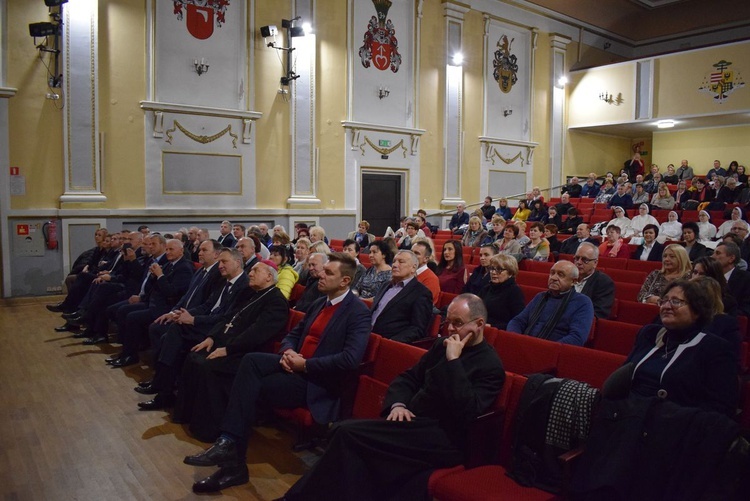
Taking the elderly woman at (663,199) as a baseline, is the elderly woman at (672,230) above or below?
below

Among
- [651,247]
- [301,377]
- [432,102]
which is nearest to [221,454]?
[301,377]

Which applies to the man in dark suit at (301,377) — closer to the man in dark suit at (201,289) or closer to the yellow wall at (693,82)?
the man in dark suit at (201,289)

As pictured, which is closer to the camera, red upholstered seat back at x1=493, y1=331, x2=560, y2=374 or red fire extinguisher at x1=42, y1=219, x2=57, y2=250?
red upholstered seat back at x1=493, y1=331, x2=560, y2=374

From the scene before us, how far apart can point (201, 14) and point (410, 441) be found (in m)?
8.80

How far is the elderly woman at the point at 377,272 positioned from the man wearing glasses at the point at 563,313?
1.30 meters

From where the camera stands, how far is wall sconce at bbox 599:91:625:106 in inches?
547

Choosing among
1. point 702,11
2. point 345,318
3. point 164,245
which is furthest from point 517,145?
point 345,318

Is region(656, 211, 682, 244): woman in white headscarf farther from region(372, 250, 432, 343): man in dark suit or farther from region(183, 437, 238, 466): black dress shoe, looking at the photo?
region(183, 437, 238, 466): black dress shoe

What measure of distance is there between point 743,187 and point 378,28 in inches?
277

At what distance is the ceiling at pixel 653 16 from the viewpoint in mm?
13953

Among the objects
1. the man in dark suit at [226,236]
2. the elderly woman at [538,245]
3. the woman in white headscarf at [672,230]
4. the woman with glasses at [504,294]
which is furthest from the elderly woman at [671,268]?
the man in dark suit at [226,236]

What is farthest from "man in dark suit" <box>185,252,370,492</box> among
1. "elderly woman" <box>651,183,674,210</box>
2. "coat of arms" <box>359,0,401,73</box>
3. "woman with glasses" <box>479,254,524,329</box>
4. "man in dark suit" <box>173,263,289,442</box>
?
"coat of arms" <box>359,0,401,73</box>

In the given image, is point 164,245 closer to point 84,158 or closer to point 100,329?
point 100,329

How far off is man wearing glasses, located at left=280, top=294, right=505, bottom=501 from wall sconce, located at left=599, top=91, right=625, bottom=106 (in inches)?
525
